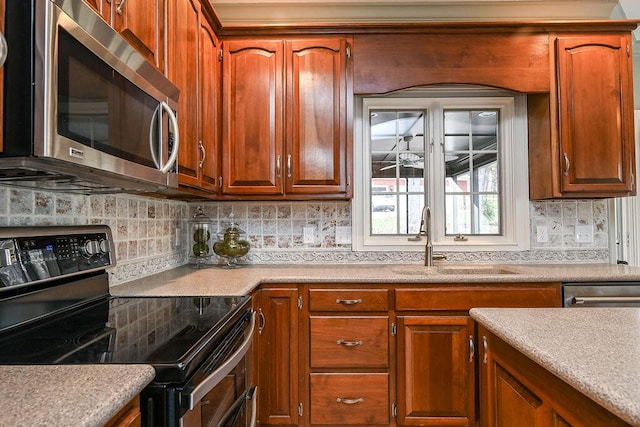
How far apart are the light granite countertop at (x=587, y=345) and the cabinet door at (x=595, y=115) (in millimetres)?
1402

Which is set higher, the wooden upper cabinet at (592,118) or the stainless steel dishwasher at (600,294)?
the wooden upper cabinet at (592,118)

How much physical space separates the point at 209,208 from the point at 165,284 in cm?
93

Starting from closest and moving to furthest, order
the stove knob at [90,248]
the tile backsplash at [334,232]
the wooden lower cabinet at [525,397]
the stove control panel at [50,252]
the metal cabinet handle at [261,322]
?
the wooden lower cabinet at [525,397] < the stove control panel at [50,252] < the stove knob at [90,248] < the metal cabinet handle at [261,322] < the tile backsplash at [334,232]

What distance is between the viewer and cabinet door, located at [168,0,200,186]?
172 centimetres

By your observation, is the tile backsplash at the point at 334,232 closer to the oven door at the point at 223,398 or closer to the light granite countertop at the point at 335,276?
the light granite countertop at the point at 335,276

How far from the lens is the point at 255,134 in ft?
7.70

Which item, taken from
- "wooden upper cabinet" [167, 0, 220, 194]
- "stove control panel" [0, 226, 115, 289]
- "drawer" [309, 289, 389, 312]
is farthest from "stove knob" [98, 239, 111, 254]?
"drawer" [309, 289, 389, 312]

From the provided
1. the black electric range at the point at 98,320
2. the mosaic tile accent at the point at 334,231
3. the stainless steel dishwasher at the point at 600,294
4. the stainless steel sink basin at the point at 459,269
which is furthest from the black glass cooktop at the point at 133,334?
the stainless steel dishwasher at the point at 600,294

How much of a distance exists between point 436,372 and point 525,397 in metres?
1.13

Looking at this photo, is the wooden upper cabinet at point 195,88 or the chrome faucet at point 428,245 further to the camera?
the chrome faucet at point 428,245

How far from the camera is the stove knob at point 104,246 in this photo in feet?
5.02

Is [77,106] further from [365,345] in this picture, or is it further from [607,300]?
[607,300]

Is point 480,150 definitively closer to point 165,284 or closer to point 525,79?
point 525,79

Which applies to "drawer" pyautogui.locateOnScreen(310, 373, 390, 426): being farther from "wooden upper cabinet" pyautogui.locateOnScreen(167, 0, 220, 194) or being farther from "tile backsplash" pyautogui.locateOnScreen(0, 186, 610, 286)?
"wooden upper cabinet" pyautogui.locateOnScreen(167, 0, 220, 194)
